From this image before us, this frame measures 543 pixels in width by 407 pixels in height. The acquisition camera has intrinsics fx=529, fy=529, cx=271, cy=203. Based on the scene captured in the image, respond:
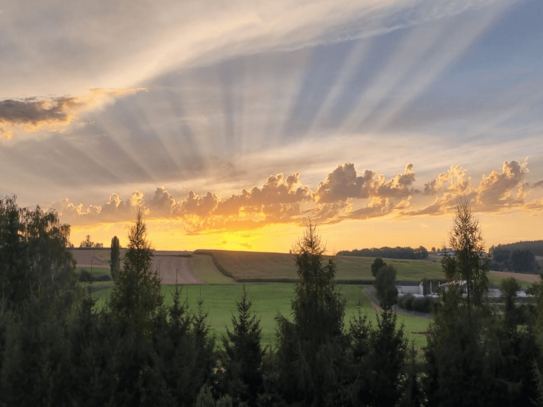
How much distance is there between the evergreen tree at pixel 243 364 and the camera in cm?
2241

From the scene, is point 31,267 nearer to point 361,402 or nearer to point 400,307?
point 361,402

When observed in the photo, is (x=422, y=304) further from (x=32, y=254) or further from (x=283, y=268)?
(x=283, y=268)

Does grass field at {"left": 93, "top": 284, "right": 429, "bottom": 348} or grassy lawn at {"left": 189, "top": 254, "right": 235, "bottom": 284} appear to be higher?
grassy lawn at {"left": 189, "top": 254, "right": 235, "bottom": 284}

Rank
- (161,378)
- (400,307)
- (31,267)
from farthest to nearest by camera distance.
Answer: (400,307) < (31,267) < (161,378)

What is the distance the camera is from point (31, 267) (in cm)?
5650

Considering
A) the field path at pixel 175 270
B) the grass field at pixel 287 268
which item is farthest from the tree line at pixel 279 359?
the grass field at pixel 287 268

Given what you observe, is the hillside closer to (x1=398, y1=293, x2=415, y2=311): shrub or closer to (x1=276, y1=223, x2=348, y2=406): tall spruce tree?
(x1=398, y1=293, x2=415, y2=311): shrub

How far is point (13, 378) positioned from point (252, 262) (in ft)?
428

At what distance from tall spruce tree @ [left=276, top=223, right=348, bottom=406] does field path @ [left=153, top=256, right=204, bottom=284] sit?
90556mm

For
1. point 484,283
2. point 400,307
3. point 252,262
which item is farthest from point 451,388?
point 252,262

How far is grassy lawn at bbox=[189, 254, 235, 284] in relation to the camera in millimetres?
125812

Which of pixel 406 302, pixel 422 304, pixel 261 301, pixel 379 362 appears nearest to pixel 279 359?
pixel 379 362

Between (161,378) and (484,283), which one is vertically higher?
(484,283)

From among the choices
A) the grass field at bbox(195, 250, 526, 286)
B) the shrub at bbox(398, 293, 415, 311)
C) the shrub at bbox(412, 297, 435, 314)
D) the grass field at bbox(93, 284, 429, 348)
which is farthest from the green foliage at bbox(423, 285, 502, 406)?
the grass field at bbox(195, 250, 526, 286)
